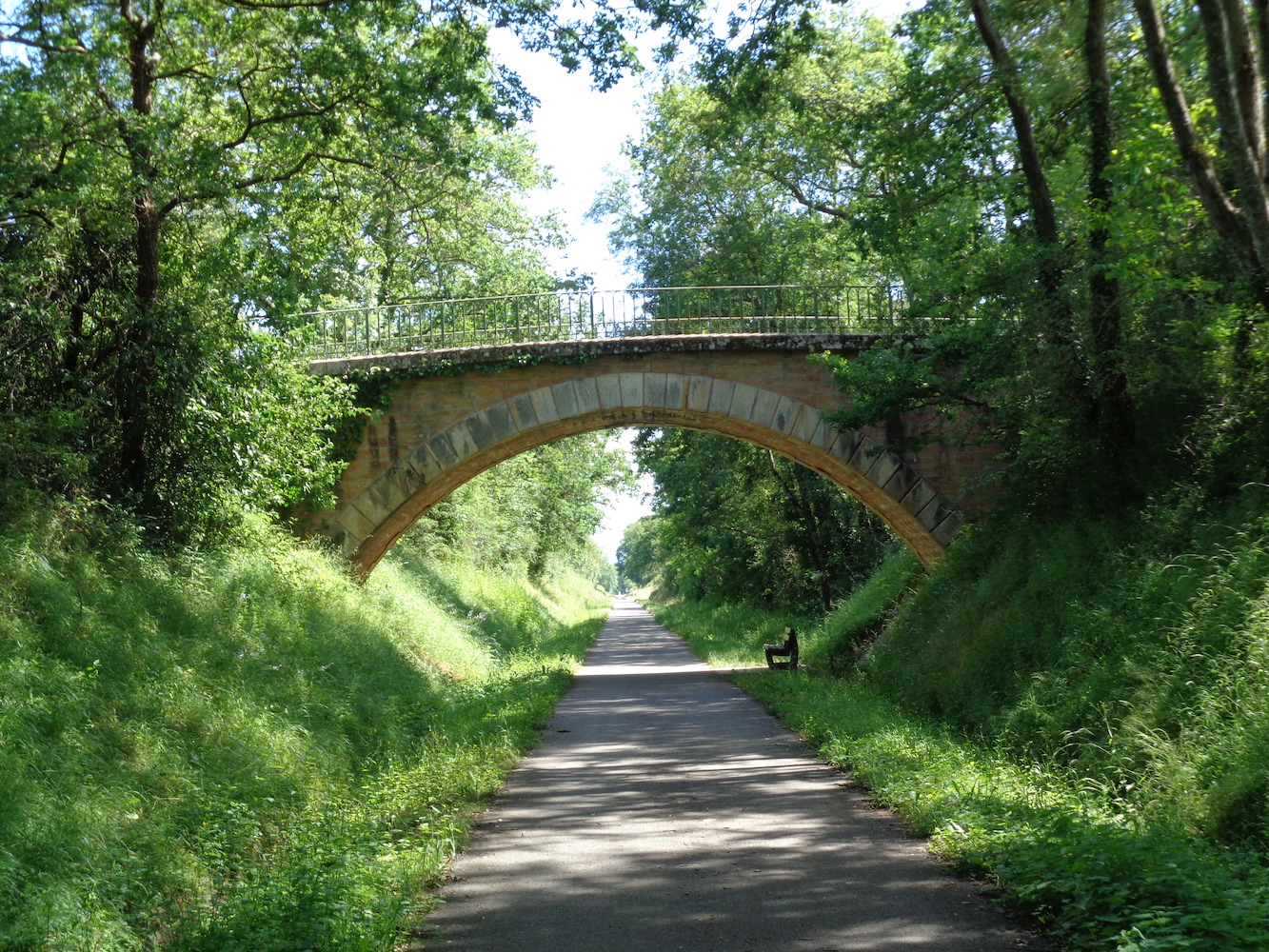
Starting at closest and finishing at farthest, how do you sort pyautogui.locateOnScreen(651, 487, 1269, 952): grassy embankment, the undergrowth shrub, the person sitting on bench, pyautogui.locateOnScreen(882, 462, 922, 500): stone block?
pyautogui.locateOnScreen(651, 487, 1269, 952): grassy embankment < the undergrowth shrub < pyautogui.locateOnScreen(882, 462, 922, 500): stone block < the person sitting on bench

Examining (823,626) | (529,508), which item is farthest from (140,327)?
(529,508)

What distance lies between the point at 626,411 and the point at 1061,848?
11.5 meters

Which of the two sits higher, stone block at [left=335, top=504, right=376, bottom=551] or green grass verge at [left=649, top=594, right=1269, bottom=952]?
stone block at [left=335, top=504, right=376, bottom=551]

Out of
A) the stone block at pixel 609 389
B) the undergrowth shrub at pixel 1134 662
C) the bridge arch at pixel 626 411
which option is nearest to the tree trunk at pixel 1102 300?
the undergrowth shrub at pixel 1134 662

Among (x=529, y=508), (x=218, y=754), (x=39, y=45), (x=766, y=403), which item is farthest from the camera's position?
(x=529, y=508)

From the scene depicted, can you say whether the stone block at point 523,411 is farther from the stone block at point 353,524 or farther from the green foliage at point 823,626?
the green foliage at point 823,626

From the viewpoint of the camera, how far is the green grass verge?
12.7 ft

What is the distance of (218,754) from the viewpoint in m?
7.11

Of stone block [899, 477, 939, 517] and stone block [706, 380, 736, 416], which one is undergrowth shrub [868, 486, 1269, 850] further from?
stone block [706, 380, 736, 416]

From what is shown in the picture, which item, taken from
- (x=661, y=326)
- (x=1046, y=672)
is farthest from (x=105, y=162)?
(x=1046, y=672)

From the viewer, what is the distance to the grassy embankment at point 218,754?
14.9 feet

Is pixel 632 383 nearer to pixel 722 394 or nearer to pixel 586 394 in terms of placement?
pixel 586 394

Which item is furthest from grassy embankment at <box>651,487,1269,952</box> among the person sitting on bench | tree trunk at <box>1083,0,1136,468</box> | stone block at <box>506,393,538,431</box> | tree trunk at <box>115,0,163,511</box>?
tree trunk at <box>115,0,163,511</box>

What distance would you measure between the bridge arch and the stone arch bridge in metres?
0.01
